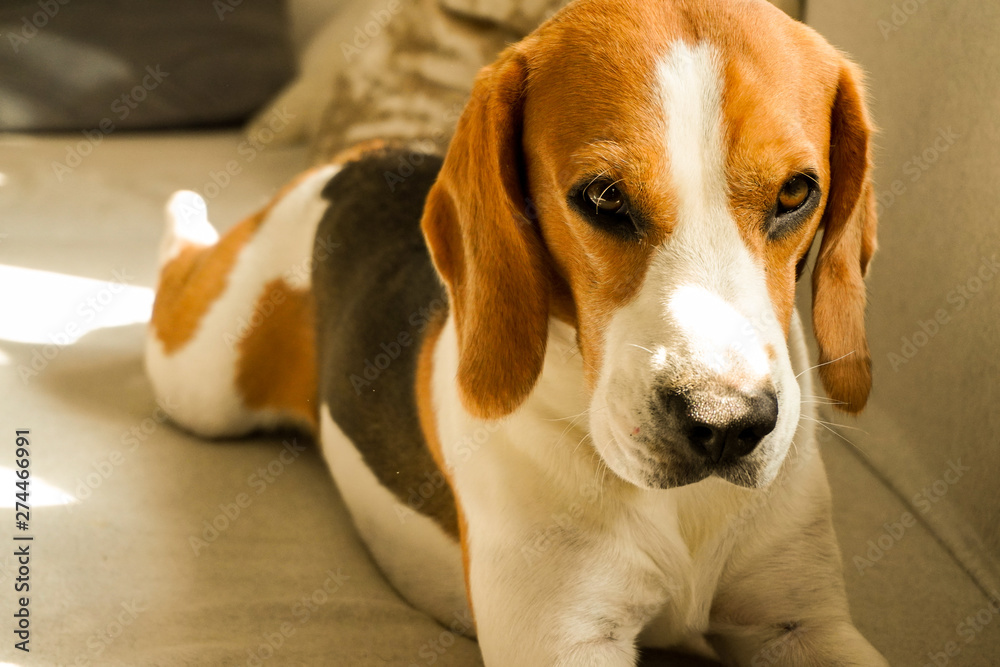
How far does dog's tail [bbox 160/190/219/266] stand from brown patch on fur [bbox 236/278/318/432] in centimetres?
45

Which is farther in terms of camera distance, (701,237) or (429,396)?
(429,396)

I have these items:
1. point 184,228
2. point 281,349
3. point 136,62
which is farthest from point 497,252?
point 136,62

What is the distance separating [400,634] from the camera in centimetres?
176

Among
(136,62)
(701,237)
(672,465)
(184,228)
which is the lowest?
(136,62)

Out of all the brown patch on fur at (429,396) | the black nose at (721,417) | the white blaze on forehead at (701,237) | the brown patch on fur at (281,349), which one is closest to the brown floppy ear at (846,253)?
the white blaze on forehead at (701,237)

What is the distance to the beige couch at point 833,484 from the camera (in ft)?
5.79

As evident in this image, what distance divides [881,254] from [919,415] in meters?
0.41

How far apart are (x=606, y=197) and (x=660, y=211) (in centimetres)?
8

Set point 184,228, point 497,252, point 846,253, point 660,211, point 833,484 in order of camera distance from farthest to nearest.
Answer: point 184,228
point 833,484
point 846,253
point 497,252
point 660,211

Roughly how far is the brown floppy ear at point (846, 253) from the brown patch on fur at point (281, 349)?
4.29 ft

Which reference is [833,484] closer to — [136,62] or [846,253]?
[846,253]

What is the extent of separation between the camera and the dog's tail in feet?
8.74

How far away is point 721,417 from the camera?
114 centimetres

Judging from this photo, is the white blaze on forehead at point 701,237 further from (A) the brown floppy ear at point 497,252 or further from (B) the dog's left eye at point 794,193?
(A) the brown floppy ear at point 497,252
